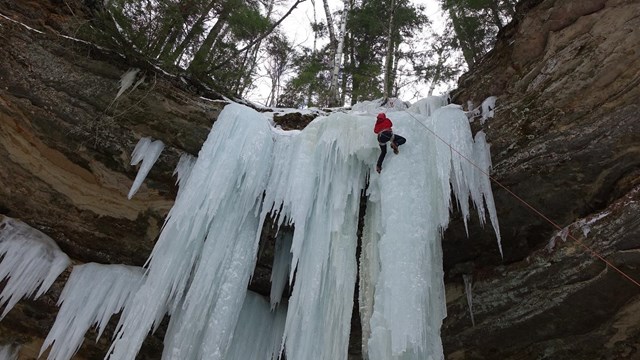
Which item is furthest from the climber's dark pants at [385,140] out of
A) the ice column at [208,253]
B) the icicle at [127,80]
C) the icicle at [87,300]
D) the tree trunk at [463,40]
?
the tree trunk at [463,40]

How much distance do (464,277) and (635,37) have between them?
319cm

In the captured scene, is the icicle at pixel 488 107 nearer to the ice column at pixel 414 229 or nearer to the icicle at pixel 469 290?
the ice column at pixel 414 229

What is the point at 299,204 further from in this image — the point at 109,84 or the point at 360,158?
the point at 109,84

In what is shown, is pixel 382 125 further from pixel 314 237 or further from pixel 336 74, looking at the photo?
pixel 336 74

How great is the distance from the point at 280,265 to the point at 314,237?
A: 1.14 m

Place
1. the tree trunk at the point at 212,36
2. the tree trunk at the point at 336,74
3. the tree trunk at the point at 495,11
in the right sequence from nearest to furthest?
1. the tree trunk at the point at 212,36
2. the tree trunk at the point at 495,11
3. the tree trunk at the point at 336,74

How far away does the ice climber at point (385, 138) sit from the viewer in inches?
185

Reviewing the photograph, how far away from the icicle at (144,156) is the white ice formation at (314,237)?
463 mm

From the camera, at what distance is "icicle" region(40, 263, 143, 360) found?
520 cm

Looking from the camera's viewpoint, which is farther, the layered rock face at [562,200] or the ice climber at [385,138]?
the ice climber at [385,138]

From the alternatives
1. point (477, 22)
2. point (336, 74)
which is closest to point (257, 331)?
point (336, 74)

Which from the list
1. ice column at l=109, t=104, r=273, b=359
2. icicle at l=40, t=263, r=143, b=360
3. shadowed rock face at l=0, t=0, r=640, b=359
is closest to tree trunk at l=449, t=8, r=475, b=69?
shadowed rock face at l=0, t=0, r=640, b=359

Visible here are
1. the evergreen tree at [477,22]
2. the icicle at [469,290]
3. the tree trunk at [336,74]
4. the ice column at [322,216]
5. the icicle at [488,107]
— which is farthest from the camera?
the tree trunk at [336,74]

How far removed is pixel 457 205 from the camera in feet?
15.4
